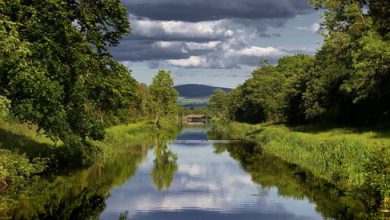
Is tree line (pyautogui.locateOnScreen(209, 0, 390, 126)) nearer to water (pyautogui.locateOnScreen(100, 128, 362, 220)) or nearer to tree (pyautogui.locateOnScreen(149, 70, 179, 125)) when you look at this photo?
water (pyautogui.locateOnScreen(100, 128, 362, 220))

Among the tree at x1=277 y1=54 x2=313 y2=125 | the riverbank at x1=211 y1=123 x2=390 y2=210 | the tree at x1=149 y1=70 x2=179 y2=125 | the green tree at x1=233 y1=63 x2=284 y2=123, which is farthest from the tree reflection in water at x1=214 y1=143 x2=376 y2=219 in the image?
the tree at x1=149 y1=70 x2=179 y2=125

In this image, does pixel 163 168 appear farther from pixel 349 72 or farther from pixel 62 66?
pixel 349 72

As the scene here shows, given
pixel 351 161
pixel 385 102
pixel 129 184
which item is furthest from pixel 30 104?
pixel 385 102

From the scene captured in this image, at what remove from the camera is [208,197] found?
32.9m

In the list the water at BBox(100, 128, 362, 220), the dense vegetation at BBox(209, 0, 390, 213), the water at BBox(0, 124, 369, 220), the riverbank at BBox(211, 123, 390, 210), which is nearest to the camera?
the riverbank at BBox(211, 123, 390, 210)

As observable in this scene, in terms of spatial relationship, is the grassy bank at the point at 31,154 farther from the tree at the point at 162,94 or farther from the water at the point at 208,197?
the tree at the point at 162,94

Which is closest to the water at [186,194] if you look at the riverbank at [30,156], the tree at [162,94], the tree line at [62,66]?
the riverbank at [30,156]

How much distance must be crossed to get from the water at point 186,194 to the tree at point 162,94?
78.5m

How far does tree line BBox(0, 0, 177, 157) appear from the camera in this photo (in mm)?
27609

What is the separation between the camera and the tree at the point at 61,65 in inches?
1088

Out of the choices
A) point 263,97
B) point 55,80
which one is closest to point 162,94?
point 263,97

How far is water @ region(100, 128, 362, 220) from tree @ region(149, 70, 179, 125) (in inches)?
3215

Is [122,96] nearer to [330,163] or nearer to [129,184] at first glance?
[129,184]

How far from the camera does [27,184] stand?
2958 centimetres
